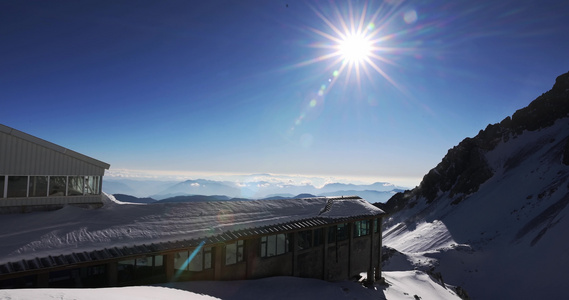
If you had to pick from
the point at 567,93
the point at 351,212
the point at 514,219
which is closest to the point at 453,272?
the point at 514,219

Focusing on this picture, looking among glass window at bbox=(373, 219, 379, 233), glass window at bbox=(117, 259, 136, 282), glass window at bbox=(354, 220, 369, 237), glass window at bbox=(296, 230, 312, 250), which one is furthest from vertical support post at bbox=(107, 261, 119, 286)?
glass window at bbox=(373, 219, 379, 233)

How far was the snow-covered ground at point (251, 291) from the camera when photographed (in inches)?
293

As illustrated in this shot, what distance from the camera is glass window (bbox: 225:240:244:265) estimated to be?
17328 millimetres

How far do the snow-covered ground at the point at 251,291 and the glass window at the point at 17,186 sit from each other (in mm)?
8733

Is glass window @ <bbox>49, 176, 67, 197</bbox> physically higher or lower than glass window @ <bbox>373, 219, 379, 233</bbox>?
higher

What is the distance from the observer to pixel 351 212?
25844mm

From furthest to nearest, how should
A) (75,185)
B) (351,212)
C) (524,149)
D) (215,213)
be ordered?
1. (524,149)
2. (351,212)
3. (215,213)
4. (75,185)

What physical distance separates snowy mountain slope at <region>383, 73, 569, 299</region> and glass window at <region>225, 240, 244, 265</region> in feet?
121

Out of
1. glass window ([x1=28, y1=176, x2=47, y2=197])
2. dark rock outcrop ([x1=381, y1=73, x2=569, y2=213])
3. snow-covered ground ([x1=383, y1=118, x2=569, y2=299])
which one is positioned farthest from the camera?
dark rock outcrop ([x1=381, y1=73, x2=569, y2=213])

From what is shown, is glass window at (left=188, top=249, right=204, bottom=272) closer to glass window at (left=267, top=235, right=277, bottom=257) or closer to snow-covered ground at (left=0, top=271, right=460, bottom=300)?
snow-covered ground at (left=0, top=271, right=460, bottom=300)

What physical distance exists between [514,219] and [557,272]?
68.3 feet

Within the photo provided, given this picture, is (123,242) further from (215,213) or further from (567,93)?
(567,93)

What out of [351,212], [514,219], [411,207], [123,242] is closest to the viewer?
[123,242]

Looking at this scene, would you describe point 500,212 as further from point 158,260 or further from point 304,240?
point 158,260
